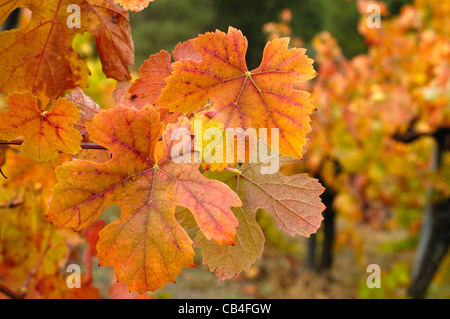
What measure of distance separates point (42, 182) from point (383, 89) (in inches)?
155

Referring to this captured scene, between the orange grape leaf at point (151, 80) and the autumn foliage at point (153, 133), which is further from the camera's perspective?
the orange grape leaf at point (151, 80)

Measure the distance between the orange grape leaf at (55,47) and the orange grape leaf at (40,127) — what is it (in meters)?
0.12

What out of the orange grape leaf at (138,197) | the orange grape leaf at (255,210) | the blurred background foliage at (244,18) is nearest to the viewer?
the orange grape leaf at (138,197)

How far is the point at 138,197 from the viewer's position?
56cm

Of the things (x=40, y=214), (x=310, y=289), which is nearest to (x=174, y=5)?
(x=310, y=289)

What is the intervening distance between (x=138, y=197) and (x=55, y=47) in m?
0.37

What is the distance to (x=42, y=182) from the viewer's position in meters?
1.05

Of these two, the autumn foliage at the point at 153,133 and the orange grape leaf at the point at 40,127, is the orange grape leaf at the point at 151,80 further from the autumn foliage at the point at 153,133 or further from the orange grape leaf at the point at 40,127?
the orange grape leaf at the point at 40,127

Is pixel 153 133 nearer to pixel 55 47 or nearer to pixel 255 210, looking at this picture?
pixel 255 210

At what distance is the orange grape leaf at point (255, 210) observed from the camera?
0.64m

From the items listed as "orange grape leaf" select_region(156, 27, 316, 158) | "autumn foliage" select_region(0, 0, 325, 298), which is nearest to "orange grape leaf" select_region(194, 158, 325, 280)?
"autumn foliage" select_region(0, 0, 325, 298)

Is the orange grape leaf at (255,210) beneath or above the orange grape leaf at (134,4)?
beneath

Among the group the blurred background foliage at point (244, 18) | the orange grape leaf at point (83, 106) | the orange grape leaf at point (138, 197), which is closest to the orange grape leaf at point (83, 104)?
the orange grape leaf at point (83, 106)
